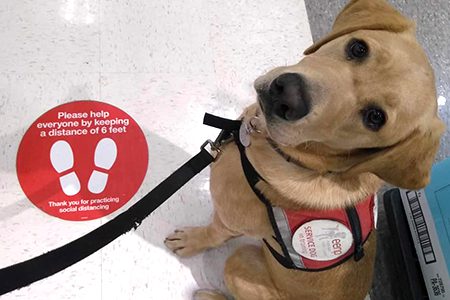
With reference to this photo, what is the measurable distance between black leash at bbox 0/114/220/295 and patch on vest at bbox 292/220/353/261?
39 centimetres

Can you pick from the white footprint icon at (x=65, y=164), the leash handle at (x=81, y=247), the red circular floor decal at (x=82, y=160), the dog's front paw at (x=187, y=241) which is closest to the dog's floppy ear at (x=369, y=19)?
the leash handle at (x=81, y=247)

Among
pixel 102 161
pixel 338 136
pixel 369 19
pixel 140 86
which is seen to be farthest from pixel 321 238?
pixel 140 86

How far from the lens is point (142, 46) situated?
232 cm

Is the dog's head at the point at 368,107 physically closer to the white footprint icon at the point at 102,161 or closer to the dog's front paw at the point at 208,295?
the dog's front paw at the point at 208,295

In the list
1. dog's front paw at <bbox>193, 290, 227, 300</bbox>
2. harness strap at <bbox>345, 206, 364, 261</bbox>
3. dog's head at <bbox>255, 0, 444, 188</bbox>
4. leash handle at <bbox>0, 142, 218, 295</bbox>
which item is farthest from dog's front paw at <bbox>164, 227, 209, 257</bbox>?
dog's head at <bbox>255, 0, 444, 188</bbox>

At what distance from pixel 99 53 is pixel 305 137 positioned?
52.2 inches

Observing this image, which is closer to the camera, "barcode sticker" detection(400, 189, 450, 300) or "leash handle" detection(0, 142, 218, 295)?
→ "leash handle" detection(0, 142, 218, 295)

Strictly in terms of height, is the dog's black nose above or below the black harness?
above

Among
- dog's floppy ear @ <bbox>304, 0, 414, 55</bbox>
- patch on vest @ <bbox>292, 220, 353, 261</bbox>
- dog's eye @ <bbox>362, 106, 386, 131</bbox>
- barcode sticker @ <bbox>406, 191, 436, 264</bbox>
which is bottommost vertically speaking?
barcode sticker @ <bbox>406, 191, 436, 264</bbox>

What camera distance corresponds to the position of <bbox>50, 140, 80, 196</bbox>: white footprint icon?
206 centimetres

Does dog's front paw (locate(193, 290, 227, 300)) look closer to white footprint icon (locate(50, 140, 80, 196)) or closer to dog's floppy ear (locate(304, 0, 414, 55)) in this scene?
white footprint icon (locate(50, 140, 80, 196))

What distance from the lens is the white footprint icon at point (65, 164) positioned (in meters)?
2.06

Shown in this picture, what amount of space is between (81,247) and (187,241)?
0.71 m

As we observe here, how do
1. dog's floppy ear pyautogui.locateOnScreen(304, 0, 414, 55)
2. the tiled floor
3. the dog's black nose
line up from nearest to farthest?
1. the dog's black nose
2. dog's floppy ear pyautogui.locateOnScreen(304, 0, 414, 55)
3. the tiled floor
